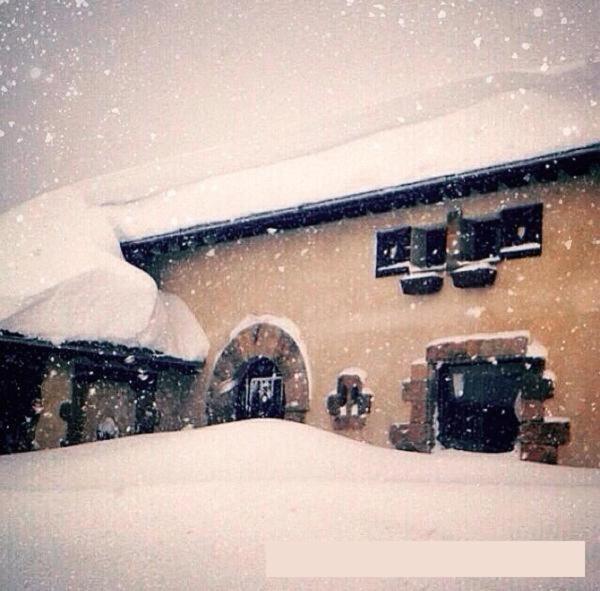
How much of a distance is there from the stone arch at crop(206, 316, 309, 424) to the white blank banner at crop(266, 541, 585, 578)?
5357 mm

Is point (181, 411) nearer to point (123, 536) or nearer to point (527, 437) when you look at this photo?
point (527, 437)

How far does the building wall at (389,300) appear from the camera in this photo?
7406 mm

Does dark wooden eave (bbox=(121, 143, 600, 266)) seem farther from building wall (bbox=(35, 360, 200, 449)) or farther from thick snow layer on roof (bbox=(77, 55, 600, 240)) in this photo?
building wall (bbox=(35, 360, 200, 449))

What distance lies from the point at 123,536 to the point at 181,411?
6.38 meters

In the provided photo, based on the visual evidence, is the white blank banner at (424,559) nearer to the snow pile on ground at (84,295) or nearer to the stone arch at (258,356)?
the stone arch at (258,356)

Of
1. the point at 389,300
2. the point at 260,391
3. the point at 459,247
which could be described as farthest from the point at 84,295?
the point at 459,247

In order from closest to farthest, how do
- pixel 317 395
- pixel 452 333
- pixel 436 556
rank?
pixel 436 556, pixel 452 333, pixel 317 395

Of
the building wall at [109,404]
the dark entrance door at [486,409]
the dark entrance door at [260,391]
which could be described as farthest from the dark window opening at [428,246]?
the building wall at [109,404]

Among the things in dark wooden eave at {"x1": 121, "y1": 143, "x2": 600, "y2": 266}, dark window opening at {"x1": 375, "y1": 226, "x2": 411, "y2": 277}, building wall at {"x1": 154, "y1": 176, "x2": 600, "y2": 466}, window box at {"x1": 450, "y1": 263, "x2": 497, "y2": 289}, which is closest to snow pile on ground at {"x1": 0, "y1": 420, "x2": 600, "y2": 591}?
building wall at {"x1": 154, "y1": 176, "x2": 600, "y2": 466}

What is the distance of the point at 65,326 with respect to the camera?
30.9ft

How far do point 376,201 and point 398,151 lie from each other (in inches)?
42.7

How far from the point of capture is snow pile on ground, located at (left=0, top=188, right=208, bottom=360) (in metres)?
9.41

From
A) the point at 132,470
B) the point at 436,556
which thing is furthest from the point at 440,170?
the point at 436,556

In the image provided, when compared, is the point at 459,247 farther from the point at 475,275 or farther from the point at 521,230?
the point at 521,230
